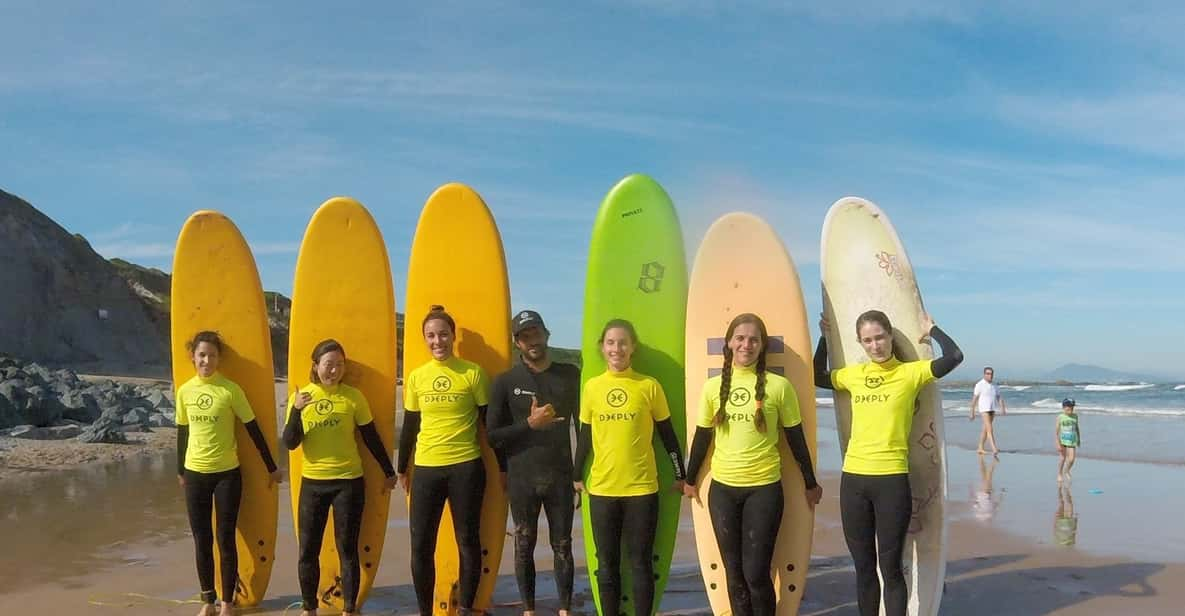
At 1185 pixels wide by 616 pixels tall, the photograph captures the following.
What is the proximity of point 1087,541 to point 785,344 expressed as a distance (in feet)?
11.3

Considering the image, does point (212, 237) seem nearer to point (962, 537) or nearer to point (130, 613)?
point (130, 613)

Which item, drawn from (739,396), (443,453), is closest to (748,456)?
(739,396)

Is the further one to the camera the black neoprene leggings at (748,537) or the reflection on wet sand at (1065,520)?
the reflection on wet sand at (1065,520)

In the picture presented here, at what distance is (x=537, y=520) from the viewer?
3688 mm

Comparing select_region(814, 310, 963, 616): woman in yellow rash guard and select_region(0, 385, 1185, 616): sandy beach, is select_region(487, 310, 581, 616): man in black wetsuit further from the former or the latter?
select_region(814, 310, 963, 616): woman in yellow rash guard

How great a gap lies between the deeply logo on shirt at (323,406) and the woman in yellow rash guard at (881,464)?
228 centimetres

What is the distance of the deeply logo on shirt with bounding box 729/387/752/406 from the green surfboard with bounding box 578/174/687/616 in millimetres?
625

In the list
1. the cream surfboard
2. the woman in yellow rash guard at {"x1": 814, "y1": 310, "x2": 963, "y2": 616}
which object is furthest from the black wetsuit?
the cream surfboard

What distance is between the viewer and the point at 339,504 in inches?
152

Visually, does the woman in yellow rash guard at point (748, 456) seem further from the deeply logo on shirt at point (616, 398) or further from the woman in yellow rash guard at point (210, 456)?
the woman in yellow rash guard at point (210, 456)

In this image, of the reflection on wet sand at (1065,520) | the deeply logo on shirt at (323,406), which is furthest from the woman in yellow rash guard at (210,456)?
the reflection on wet sand at (1065,520)

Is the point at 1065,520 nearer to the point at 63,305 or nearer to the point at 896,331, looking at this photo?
the point at 896,331

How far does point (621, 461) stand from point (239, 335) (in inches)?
90.6

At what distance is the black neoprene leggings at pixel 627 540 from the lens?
3469 millimetres
